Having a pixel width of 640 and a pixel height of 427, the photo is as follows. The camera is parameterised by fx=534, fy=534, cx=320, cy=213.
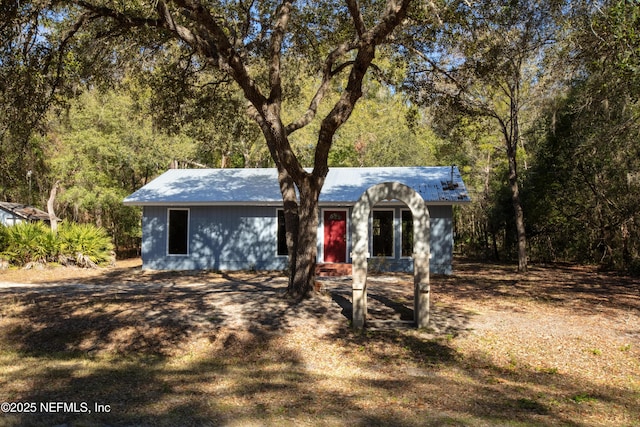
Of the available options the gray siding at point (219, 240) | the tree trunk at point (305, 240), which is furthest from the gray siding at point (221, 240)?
the tree trunk at point (305, 240)

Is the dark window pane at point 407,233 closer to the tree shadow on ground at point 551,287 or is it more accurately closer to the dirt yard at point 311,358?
the tree shadow on ground at point 551,287

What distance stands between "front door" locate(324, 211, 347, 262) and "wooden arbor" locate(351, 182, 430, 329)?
8678 mm

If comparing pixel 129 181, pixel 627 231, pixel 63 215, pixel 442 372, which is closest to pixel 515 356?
pixel 442 372

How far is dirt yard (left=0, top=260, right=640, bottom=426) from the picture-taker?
5.07 m

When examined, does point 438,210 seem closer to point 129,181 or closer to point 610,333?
point 610,333

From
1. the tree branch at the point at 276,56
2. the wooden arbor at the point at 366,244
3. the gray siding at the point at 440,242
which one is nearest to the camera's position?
the wooden arbor at the point at 366,244

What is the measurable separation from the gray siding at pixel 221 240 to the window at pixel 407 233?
29 centimetres

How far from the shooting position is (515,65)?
16906mm

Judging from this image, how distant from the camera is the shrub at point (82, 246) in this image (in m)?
17.5

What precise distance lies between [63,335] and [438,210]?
11.9 meters

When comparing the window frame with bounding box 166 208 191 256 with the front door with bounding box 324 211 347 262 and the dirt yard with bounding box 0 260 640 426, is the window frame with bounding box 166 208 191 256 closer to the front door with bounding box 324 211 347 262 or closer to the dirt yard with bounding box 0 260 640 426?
the front door with bounding box 324 211 347 262

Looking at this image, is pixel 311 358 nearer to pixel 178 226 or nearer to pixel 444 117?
pixel 444 117

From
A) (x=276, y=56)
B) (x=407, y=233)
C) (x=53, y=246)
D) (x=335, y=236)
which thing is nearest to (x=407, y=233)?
(x=407, y=233)

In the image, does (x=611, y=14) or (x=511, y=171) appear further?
(x=511, y=171)
